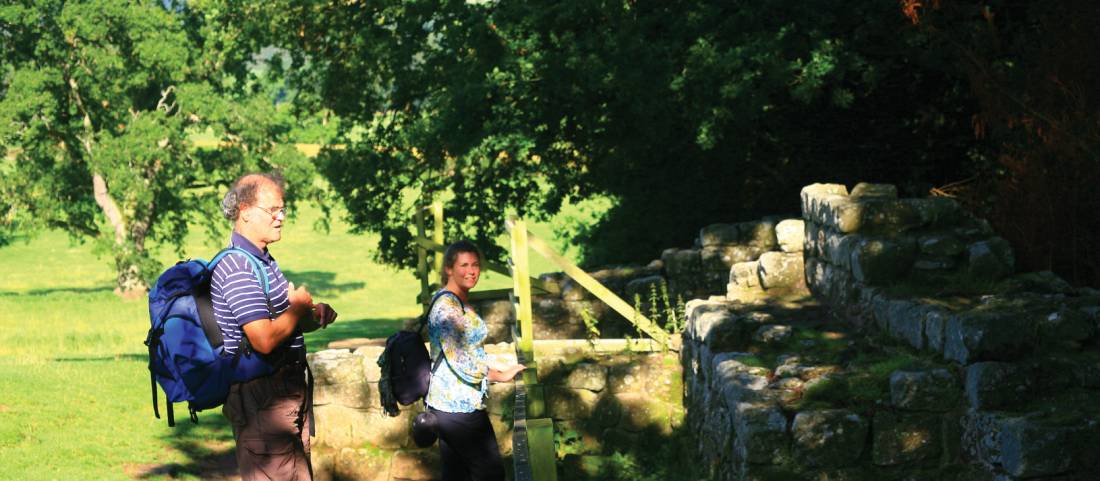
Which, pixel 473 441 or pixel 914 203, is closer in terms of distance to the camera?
pixel 473 441

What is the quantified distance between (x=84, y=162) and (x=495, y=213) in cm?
2451

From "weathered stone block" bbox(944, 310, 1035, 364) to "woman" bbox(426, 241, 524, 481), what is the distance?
2474mm

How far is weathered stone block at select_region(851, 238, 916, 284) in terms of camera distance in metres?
8.62

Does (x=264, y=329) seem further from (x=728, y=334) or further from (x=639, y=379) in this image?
(x=639, y=379)

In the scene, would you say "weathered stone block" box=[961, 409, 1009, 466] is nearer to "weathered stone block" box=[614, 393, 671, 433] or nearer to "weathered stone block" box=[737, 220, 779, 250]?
"weathered stone block" box=[614, 393, 671, 433]

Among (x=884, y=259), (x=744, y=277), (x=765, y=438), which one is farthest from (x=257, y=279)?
(x=744, y=277)

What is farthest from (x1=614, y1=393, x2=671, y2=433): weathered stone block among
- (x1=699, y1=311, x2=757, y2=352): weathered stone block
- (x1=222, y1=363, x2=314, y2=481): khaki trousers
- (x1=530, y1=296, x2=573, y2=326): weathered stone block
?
(x1=222, y1=363, x2=314, y2=481): khaki trousers

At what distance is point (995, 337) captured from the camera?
22.2 ft

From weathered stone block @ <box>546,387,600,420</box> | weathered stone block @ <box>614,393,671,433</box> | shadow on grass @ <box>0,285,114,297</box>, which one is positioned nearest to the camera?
weathered stone block @ <box>614,393,671,433</box>

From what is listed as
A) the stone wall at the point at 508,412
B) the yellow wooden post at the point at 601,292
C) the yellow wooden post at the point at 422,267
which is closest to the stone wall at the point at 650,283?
the yellow wooden post at the point at 422,267

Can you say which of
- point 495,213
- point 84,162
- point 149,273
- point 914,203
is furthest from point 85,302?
point 914,203

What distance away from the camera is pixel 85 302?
37312 millimetres

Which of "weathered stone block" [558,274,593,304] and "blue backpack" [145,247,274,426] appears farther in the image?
"weathered stone block" [558,274,593,304]

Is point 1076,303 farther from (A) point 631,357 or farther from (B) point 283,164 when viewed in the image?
(B) point 283,164
